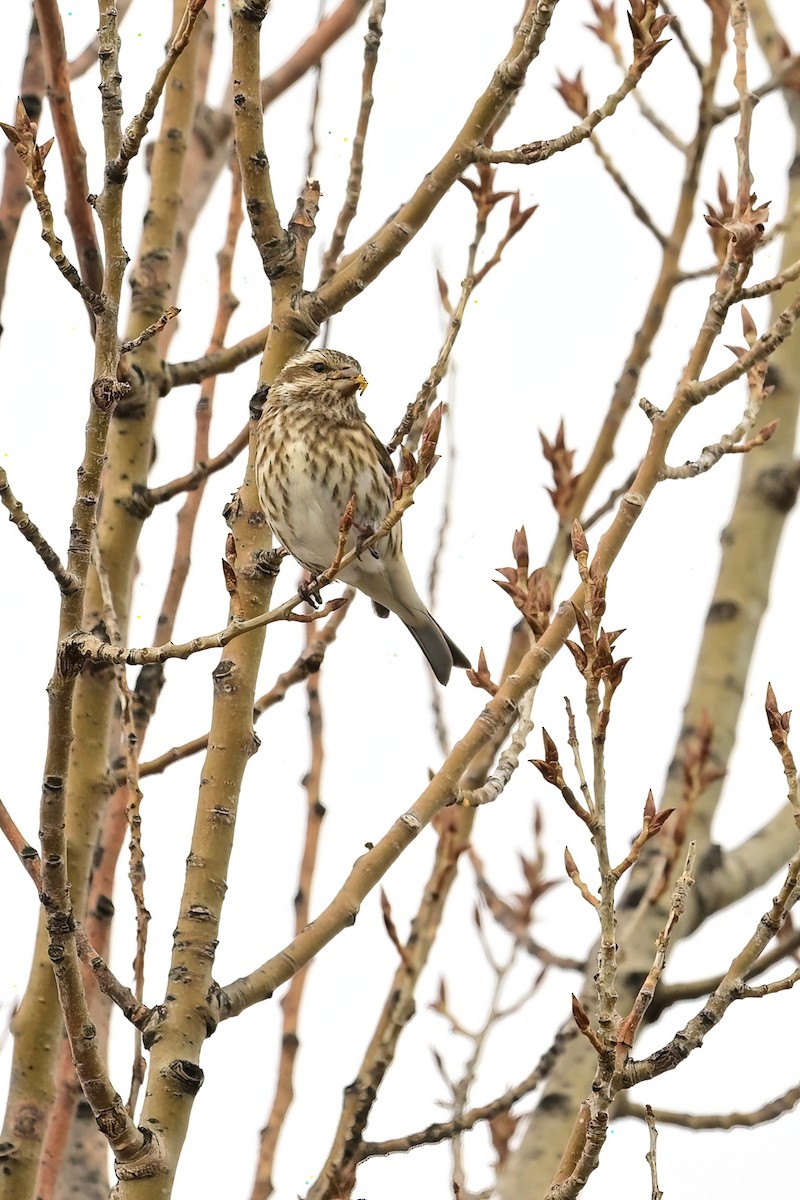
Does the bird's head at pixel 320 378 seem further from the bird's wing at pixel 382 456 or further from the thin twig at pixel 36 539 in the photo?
the thin twig at pixel 36 539

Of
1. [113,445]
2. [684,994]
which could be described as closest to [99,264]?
[113,445]

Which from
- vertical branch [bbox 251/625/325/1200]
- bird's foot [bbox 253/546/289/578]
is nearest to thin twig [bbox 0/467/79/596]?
bird's foot [bbox 253/546/289/578]

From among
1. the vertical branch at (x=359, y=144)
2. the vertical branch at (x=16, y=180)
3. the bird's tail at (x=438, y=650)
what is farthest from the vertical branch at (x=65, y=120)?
the bird's tail at (x=438, y=650)

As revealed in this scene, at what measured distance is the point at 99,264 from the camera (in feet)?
13.8

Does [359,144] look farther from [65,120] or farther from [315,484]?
[315,484]

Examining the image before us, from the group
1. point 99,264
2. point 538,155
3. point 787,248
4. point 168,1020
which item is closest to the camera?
point 168,1020

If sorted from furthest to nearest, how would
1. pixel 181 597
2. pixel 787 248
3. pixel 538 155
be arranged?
1. pixel 787 248
2. pixel 181 597
3. pixel 538 155

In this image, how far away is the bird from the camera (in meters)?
5.29

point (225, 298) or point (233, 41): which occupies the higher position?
point (225, 298)

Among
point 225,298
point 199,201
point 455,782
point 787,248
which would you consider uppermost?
point 787,248

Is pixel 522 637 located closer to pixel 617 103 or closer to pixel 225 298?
pixel 225 298

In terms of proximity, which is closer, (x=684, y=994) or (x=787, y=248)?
(x=684, y=994)

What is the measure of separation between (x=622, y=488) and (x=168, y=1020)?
193 cm

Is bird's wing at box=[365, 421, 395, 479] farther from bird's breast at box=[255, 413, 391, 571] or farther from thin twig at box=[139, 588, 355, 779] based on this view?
thin twig at box=[139, 588, 355, 779]
